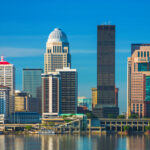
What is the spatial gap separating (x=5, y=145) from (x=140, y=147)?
34451 mm

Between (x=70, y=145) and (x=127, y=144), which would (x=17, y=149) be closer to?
(x=70, y=145)

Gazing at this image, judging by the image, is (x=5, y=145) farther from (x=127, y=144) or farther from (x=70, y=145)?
(x=127, y=144)

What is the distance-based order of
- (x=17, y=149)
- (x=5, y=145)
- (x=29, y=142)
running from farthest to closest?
(x=29, y=142) → (x=5, y=145) → (x=17, y=149)

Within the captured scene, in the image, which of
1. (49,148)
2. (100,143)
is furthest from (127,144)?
(49,148)

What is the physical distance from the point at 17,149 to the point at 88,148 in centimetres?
1748

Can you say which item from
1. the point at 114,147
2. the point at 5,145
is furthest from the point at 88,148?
the point at 5,145

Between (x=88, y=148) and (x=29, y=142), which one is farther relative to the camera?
(x=29, y=142)

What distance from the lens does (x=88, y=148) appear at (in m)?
179

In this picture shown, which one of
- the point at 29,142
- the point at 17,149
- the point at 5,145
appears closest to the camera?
the point at 17,149

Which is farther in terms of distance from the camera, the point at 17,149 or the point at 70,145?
the point at 70,145

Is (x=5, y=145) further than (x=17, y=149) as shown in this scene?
Yes

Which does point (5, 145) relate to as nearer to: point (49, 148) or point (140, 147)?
point (49, 148)

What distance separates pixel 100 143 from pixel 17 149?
29.3m

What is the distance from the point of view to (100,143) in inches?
7726
